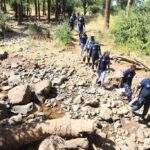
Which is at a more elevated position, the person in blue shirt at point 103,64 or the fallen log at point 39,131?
the person in blue shirt at point 103,64

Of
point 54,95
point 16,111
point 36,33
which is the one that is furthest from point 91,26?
point 16,111

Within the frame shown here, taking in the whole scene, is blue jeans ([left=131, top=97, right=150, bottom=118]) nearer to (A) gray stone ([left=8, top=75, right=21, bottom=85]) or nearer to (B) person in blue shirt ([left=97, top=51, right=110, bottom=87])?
(B) person in blue shirt ([left=97, top=51, right=110, bottom=87])

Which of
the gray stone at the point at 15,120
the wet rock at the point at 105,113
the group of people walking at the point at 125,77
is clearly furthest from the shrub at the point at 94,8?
the gray stone at the point at 15,120

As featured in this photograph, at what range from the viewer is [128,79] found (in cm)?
1215

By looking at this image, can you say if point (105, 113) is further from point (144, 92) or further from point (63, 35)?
point (63, 35)

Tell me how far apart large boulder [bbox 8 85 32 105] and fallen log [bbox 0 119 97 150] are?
2.98 metres

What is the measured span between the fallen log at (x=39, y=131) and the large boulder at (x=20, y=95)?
2.98 meters

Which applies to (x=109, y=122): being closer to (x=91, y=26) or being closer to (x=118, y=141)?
(x=118, y=141)

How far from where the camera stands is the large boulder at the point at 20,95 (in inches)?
473

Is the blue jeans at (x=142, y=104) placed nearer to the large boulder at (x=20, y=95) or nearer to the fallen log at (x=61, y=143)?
the fallen log at (x=61, y=143)

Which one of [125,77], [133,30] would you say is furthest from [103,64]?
[133,30]

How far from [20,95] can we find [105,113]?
3.12 meters

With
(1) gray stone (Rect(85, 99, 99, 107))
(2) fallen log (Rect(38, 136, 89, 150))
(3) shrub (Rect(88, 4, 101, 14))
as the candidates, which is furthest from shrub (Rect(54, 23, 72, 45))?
(3) shrub (Rect(88, 4, 101, 14))

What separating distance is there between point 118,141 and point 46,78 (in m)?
5.63
